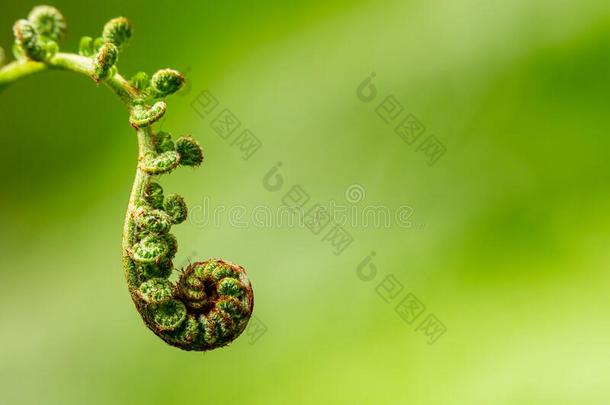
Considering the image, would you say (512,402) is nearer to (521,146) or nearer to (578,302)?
(578,302)

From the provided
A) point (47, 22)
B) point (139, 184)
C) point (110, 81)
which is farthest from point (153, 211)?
point (47, 22)

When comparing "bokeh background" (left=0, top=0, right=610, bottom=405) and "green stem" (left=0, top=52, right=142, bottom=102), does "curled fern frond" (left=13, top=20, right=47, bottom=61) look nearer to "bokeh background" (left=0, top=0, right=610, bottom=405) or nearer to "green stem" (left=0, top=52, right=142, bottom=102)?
"green stem" (left=0, top=52, right=142, bottom=102)

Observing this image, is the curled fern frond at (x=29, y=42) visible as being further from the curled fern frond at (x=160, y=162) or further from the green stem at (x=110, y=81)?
the curled fern frond at (x=160, y=162)

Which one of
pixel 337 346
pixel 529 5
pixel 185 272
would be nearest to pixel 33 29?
pixel 185 272

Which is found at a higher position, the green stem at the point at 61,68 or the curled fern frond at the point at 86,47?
the curled fern frond at the point at 86,47

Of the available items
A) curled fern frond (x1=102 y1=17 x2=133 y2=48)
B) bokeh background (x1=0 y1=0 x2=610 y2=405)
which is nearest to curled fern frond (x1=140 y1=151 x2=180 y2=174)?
curled fern frond (x1=102 y1=17 x2=133 y2=48)

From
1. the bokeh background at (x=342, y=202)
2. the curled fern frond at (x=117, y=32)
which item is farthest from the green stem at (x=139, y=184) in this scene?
the bokeh background at (x=342, y=202)
